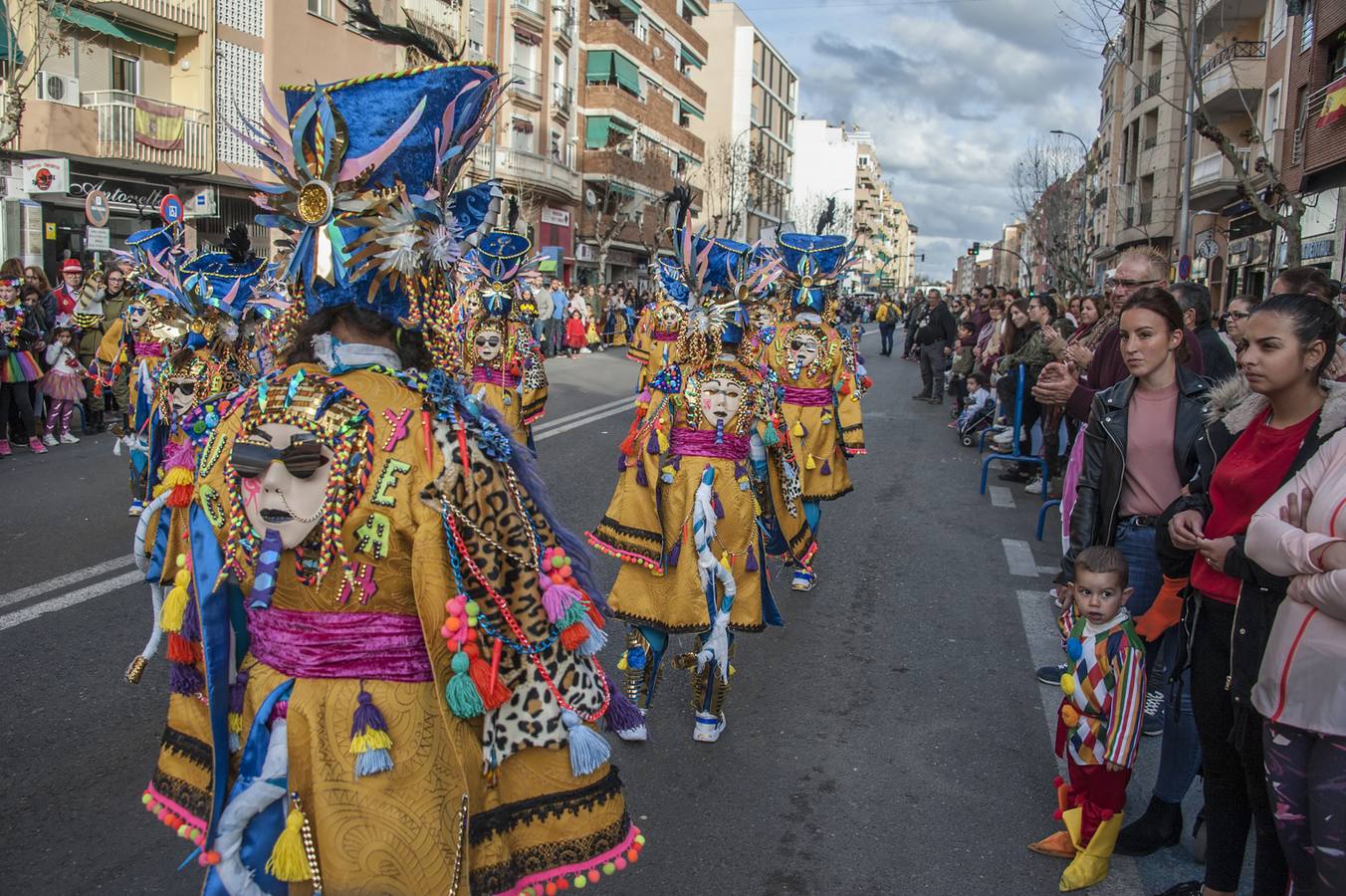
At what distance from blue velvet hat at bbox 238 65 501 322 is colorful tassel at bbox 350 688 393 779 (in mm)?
887

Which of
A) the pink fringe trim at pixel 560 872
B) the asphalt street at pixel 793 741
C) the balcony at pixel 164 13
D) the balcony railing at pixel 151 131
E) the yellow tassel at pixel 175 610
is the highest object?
the balcony at pixel 164 13

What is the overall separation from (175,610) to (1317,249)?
24689 millimetres

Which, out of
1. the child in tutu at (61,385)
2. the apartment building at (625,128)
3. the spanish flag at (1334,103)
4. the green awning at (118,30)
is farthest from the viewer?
the apartment building at (625,128)

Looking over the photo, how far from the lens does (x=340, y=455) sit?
2.35m

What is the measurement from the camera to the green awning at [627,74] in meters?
46.8

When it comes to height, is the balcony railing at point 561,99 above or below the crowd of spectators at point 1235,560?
above

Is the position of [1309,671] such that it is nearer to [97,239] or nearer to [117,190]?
[97,239]

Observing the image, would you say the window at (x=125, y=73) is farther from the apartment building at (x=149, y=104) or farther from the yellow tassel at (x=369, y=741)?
the yellow tassel at (x=369, y=741)

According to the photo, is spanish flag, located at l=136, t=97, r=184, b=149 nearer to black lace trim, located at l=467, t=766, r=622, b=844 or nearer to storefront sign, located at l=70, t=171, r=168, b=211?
storefront sign, located at l=70, t=171, r=168, b=211

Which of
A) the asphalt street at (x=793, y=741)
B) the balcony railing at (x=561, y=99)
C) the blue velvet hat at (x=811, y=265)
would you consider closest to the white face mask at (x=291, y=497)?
the asphalt street at (x=793, y=741)

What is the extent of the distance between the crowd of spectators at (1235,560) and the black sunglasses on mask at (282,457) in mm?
Answer: 2394

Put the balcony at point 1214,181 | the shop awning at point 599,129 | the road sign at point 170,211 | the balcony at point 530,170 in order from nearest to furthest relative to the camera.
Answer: the road sign at point 170,211 → the balcony at point 1214,181 → the balcony at point 530,170 → the shop awning at point 599,129

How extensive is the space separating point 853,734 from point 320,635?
321 centimetres

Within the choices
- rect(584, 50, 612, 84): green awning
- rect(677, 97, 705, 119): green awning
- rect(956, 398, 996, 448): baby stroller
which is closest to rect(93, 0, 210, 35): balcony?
rect(956, 398, 996, 448): baby stroller
